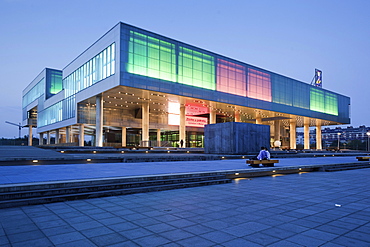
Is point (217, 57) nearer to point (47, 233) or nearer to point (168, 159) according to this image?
point (168, 159)

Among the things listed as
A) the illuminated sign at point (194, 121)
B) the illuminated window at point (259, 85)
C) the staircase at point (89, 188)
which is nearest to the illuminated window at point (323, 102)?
the illuminated window at point (259, 85)

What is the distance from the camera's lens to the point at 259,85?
54.8 metres

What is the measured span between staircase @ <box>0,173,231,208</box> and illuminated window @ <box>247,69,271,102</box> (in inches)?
1752

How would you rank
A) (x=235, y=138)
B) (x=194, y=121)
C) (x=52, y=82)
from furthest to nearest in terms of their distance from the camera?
(x=52, y=82)
(x=194, y=121)
(x=235, y=138)

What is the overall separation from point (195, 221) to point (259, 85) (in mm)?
52032

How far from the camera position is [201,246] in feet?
14.4

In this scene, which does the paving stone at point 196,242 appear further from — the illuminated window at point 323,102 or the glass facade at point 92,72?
the illuminated window at point 323,102

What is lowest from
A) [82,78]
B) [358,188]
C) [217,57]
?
[358,188]

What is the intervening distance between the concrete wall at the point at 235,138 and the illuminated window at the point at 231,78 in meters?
18.2

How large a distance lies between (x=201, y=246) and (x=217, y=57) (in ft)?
149

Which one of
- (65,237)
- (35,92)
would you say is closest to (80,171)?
(65,237)

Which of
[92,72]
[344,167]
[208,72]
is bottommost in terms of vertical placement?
[344,167]

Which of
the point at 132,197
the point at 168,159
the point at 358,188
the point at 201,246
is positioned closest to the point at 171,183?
the point at 132,197

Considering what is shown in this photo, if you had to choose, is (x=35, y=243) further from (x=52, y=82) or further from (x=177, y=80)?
(x=52, y=82)
